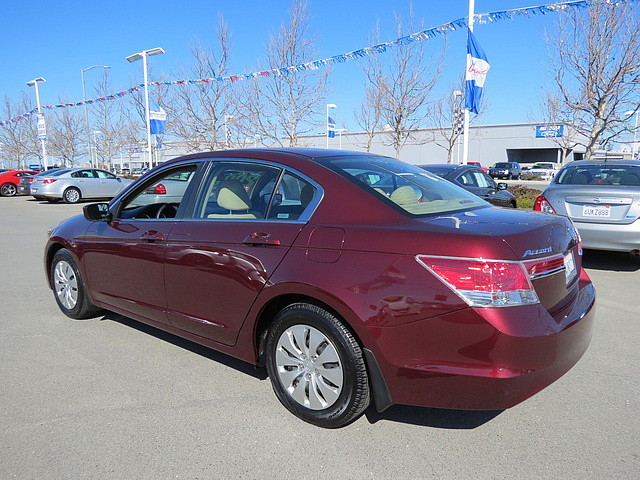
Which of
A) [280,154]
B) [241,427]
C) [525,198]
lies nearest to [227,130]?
[525,198]

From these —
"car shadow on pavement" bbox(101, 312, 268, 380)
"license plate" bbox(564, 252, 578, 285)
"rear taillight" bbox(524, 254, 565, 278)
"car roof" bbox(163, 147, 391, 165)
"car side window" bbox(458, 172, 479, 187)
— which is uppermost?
"car roof" bbox(163, 147, 391, 165)

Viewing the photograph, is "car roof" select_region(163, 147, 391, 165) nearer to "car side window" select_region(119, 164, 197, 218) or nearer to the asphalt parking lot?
"car side window" select_region(119, 164, 197, 218)

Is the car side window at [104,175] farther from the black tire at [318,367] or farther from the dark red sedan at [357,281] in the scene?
the black tire at [318,367]

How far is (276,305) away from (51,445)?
1457 millimetres

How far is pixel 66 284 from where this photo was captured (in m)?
4.79

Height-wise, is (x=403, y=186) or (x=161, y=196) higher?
(x=403, y=186)

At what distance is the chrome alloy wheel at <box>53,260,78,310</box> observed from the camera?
4.68m

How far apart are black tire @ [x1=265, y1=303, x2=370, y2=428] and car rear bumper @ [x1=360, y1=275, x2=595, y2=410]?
187 mm

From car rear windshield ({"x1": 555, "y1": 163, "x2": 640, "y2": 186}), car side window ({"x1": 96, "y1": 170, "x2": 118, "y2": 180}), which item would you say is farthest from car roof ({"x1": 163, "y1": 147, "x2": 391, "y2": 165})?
car side window ({"x1": 96, "y1": 170, "x2": 118, "y2": 180})

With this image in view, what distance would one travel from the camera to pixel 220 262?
3.16 meters

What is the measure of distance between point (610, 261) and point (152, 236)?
7087mm

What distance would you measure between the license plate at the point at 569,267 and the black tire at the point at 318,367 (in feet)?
4.13

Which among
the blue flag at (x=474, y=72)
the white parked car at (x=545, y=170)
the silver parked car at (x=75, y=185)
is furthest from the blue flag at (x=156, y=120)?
the white parked car at (x=545, y=170)

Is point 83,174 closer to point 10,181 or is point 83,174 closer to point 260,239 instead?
point 10,181
